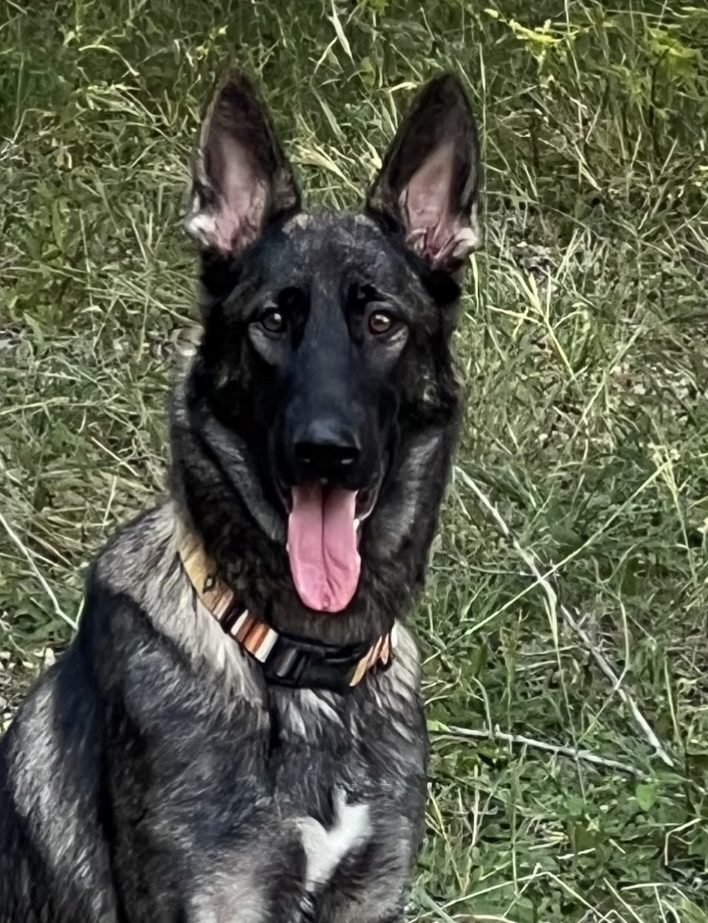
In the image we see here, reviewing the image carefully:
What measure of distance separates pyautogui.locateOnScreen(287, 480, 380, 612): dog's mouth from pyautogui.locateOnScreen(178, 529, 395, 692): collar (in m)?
0.10

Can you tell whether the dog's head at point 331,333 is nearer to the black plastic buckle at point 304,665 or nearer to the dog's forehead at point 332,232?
the dog's forehead at point 332,232

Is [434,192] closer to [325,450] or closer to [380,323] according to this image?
[380,323]

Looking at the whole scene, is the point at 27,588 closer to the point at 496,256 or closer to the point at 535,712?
the point at 535,712

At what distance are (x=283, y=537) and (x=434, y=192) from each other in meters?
0.67

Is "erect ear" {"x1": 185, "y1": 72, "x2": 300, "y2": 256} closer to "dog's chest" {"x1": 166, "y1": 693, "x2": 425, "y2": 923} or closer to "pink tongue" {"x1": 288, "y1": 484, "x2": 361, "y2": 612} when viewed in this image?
"pink tongue" {"x1": 288, "y1": 484, "x2": 361, "y2": 612}

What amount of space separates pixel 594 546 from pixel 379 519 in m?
1.57

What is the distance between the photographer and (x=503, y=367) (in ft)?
14.7

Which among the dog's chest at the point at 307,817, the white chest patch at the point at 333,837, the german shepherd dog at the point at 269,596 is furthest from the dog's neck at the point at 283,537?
the white chest patch at the point at 333,837

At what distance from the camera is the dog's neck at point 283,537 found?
2.49m

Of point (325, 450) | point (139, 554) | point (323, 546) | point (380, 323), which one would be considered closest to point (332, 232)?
point (380, 323)

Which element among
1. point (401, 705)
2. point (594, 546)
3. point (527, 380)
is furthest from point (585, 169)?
point (401, 705)

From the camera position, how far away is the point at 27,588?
4.12 m

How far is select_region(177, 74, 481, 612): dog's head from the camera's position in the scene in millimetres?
2391

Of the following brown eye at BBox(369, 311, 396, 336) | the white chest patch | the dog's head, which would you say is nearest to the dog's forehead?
the dog's head
